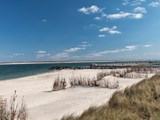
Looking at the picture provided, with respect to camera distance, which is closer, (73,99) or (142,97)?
(142,97)

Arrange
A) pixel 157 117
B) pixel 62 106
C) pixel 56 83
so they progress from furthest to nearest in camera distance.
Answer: pixel 56 83 → pixel 62 106 → pixel 157 117

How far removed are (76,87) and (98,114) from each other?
9498 millimetres

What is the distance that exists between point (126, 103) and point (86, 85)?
8335 millimetres

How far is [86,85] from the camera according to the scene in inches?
647

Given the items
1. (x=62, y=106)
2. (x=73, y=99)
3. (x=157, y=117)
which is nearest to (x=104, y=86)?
(x=73, y=99)

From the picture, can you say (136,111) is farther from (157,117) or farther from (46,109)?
(46,109)

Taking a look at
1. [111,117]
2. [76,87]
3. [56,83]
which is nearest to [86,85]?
[76,87]

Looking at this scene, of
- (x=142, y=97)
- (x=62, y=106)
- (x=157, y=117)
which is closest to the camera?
(x=157, y=117)

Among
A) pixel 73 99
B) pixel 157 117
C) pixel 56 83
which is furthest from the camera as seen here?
pixel 56 83

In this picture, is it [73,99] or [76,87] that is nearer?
[73,99]

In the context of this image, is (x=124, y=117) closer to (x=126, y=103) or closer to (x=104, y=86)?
(x=126, y=103)

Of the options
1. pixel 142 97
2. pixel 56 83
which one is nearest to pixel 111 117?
pixel 142 97

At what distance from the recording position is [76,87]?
15938 mm

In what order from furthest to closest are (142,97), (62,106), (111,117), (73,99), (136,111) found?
(73,99) < (62,106) < (142,97) < (136,111) < (111,117)
